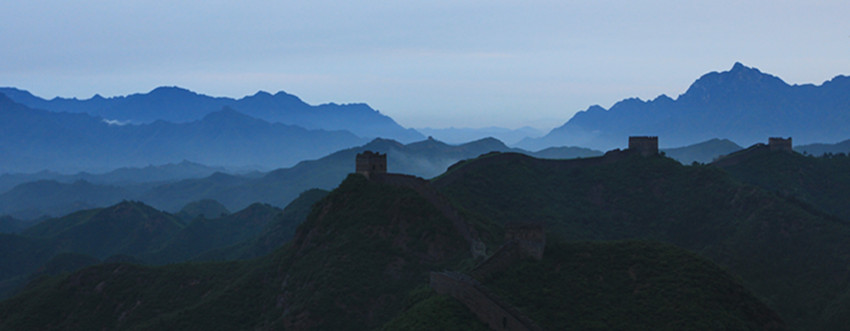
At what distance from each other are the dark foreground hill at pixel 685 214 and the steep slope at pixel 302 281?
31677mm

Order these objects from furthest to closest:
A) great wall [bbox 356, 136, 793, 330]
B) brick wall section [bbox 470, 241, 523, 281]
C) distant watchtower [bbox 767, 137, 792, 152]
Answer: distant watchtower [bbox 767, 137, 792, 152] → brick wall section [bbox 470, 241, 523, 281] → great wall [bbox 356, 136, 793, 330]

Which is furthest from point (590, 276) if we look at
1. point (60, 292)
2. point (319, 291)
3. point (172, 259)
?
point (172, 259)

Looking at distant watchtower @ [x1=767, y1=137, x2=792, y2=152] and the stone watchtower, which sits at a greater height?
distant watchtower @ [x1=767, y1=137, x2=792, y2=152]

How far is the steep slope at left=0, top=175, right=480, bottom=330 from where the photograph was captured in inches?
3086

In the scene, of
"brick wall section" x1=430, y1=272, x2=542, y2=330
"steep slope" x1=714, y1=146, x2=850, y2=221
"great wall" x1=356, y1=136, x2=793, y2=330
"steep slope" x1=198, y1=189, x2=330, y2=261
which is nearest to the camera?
"brick wall section" x1=430, y1=272, x2=542, y2=330

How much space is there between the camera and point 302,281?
84.3 metres

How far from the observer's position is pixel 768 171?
519 ft

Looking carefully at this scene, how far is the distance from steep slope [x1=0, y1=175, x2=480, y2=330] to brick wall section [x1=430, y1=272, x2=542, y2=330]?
1791 cm

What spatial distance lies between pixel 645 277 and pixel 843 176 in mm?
120092

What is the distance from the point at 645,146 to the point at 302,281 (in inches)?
3685

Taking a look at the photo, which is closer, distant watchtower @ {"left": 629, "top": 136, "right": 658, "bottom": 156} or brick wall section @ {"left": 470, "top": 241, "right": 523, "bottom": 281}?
brick wall section @ {"left": 470, "top": 241, "right": 523, "bottom": 281}

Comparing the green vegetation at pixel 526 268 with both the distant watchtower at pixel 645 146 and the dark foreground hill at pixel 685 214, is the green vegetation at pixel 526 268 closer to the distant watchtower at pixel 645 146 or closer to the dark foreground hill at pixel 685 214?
the dark foreground hill at pixel 685 214

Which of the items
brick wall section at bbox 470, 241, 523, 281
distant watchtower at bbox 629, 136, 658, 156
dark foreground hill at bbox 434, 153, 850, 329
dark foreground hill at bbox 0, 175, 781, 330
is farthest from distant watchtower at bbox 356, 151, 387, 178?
distant watchtower at bbox 629, 136, 658, 156

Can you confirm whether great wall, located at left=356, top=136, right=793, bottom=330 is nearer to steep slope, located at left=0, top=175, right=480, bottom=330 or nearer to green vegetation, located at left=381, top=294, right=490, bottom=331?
green vegetation, located at left=381, top=294, right=490, bottom=331
